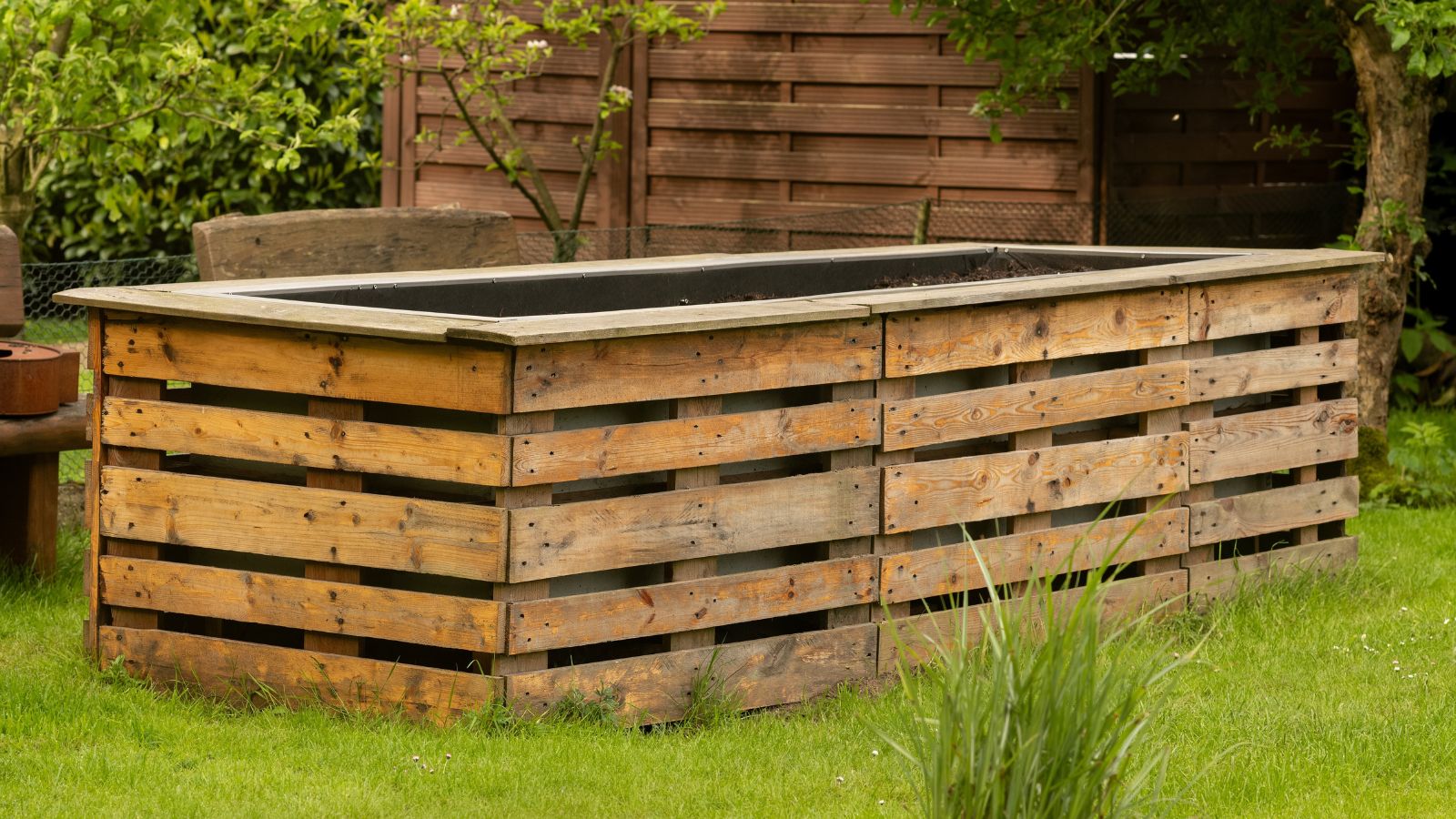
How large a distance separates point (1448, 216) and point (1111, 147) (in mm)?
2231

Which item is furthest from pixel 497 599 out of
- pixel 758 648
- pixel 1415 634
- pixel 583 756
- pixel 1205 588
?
pixel 1415 634

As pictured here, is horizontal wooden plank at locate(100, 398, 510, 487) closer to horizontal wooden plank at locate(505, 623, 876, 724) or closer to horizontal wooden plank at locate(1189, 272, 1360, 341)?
horizontal wooden plank at locate(505, 623, 876, 724)

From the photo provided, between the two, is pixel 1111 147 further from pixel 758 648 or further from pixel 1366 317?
pixel 758 648

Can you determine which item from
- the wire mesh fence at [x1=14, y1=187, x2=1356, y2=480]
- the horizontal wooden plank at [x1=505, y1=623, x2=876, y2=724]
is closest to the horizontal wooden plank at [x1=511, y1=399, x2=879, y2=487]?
the horizontal wooden plank at [x1=505, y1=623, x2=876, y2=724]

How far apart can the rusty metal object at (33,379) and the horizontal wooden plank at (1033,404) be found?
9.63 feet

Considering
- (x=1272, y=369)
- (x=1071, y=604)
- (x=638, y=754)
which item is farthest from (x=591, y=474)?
(x=1272, y=369)

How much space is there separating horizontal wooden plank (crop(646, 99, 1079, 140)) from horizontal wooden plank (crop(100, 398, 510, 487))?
19.6 feet

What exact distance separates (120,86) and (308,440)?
3424 millimetres

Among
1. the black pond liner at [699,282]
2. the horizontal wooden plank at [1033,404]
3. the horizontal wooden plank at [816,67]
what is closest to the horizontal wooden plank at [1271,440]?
the horizontal wooden plank at [1033,404]

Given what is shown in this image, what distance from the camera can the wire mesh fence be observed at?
9812mm

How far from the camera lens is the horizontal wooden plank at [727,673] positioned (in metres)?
4.64

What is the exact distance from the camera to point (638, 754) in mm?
4461

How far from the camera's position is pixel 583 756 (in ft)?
14.4

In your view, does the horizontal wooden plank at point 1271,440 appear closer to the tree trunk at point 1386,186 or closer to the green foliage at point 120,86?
the tree trunk at point 1386,186
